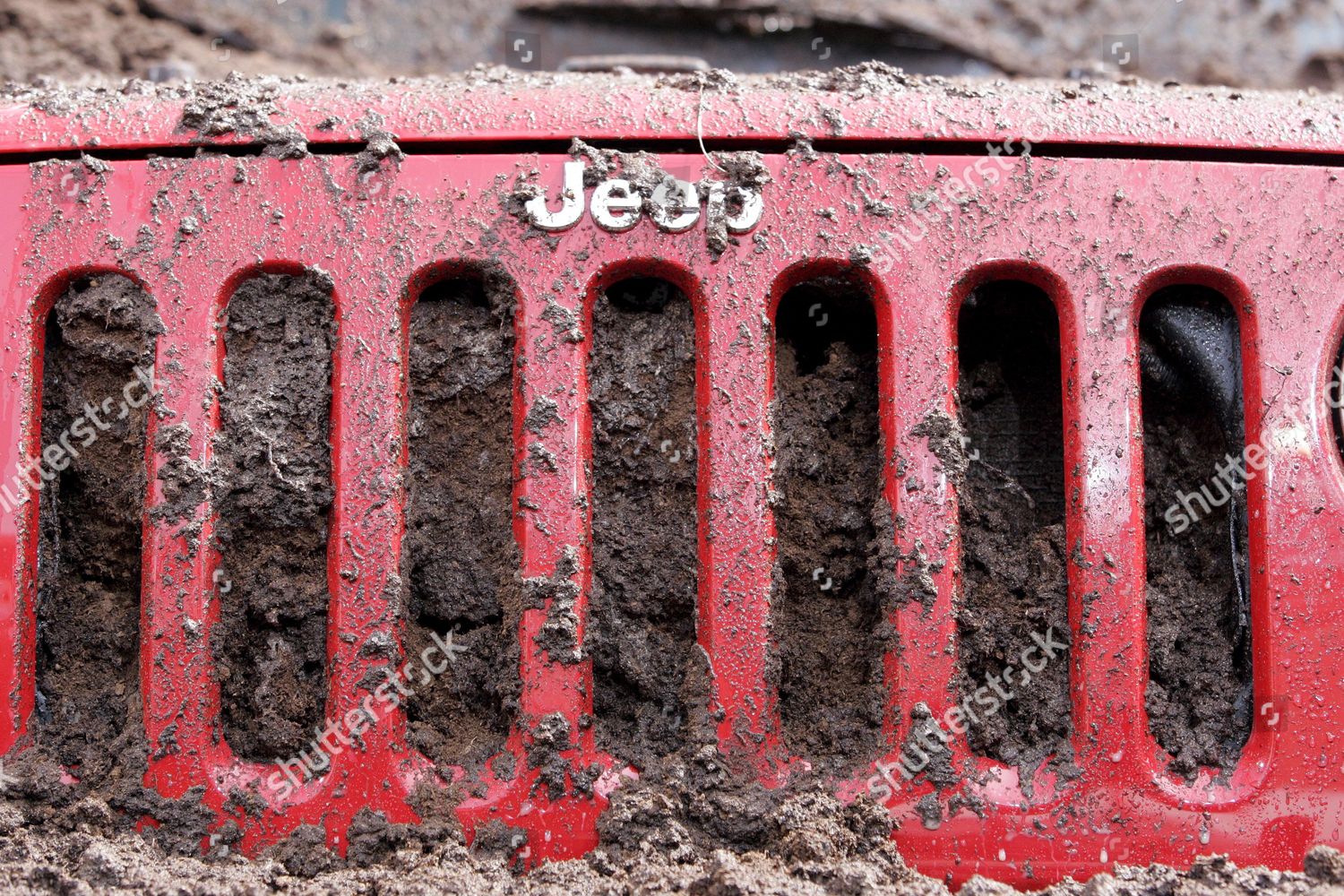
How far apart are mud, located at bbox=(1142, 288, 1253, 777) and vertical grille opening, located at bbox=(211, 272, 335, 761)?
1146mm

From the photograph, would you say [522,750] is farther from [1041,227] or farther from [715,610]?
[1041,227]

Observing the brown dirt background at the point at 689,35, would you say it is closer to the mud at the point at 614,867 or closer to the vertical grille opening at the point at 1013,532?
the vertical grille opening at the point at 1013,532

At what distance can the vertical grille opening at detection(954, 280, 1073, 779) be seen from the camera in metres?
1.43

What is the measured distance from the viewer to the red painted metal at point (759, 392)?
1.39m

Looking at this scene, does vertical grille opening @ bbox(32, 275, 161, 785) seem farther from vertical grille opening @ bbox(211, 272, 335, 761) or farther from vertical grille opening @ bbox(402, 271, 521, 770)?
vertical grille opening @ bbox(402, 271, 521, 770)

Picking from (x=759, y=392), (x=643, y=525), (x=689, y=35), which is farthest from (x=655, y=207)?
(x=689, y=35)

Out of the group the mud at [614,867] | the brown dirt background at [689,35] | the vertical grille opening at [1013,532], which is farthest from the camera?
the brown dirt background at [689,35]

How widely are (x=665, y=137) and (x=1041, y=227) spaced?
548mm

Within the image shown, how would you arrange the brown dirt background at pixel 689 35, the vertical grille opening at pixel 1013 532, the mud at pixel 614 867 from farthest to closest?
the brown dirt background at pixel 689 35, the vertical grille opening at pixel 1013 532, the mud at pixel 614 867

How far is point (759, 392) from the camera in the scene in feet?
4.77

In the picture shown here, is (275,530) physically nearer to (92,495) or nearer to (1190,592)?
(92,495)

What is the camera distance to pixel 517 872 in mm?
1368

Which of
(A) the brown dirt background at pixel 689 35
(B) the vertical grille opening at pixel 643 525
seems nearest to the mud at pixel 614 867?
(B) the vertical grille opening at pixel 643 525

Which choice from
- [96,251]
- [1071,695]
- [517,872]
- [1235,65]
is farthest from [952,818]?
[1235,65]
